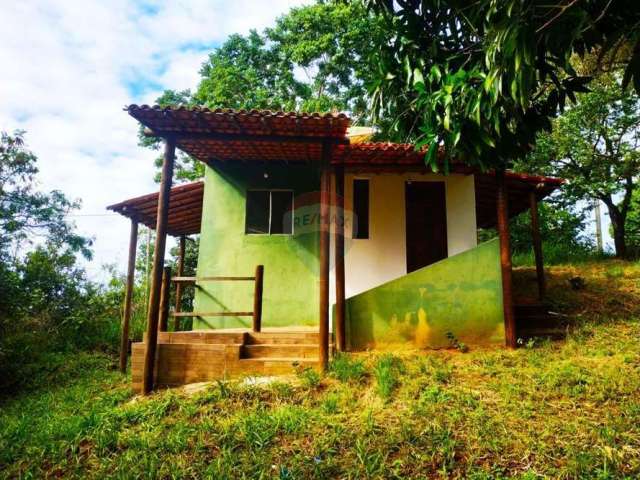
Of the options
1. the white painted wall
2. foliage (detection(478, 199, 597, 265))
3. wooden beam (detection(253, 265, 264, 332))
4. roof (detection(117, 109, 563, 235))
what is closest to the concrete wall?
the white painted wall

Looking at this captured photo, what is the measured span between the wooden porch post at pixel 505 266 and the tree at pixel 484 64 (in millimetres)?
1241

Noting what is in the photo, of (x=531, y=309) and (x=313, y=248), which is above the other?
(x=313, y=248)

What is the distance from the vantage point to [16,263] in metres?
11.8

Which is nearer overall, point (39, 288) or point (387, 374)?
point (387, 374)

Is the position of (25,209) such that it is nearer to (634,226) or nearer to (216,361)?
(216,361)

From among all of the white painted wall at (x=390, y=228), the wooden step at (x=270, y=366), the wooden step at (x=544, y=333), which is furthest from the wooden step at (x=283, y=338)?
the wooden step at (x=544, y=333)

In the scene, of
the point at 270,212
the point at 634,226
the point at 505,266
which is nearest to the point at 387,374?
the point at 505,266

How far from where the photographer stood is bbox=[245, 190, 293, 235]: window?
7855 millimetres

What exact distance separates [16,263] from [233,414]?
10.7 metres

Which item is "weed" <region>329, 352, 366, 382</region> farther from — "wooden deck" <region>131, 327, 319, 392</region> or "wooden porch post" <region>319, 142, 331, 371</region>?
"wooden deck" <region>131, 327, 319, 392</region>

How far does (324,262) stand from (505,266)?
2713 millimetres

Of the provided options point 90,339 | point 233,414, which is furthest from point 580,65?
point 90,339

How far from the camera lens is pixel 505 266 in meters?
6.03

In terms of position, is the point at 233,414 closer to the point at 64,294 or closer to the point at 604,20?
the point at 604,20
